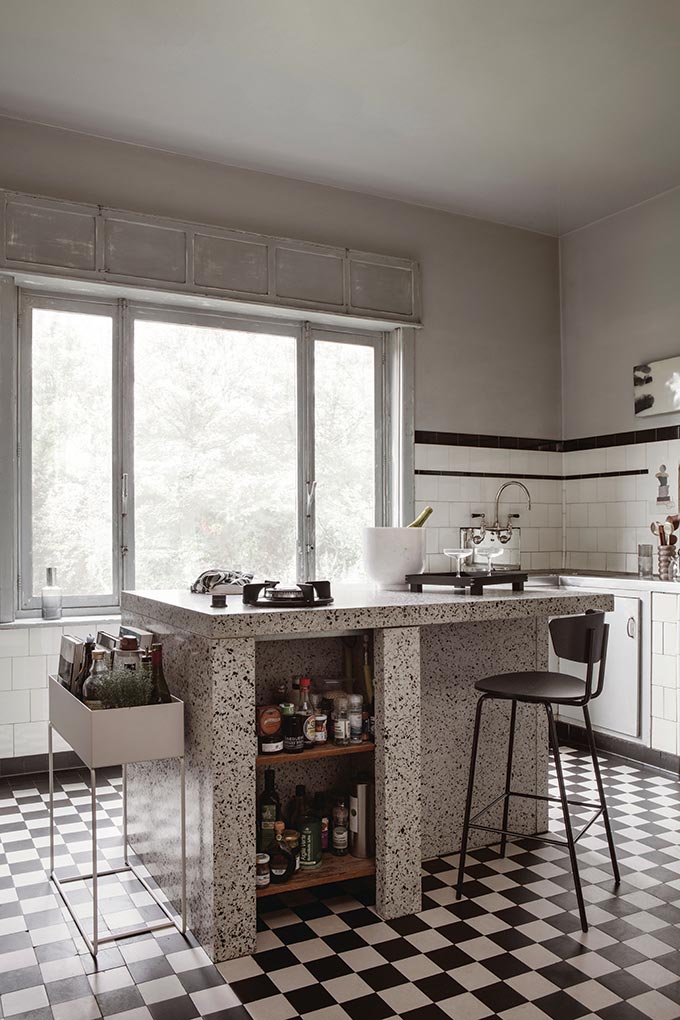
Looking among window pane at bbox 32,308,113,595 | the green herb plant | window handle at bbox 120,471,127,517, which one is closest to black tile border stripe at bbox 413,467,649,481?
window handle at bbox 120,471,127,517

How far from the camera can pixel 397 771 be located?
8.18 feet

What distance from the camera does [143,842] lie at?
9.48 ft

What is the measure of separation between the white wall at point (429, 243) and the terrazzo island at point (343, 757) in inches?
87.6

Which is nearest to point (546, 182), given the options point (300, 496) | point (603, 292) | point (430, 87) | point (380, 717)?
point (603, 292)

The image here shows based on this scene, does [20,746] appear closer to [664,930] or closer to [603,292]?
[664,930]

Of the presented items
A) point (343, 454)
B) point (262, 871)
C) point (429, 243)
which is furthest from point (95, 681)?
point (429, 243)

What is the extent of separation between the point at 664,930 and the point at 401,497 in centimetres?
289

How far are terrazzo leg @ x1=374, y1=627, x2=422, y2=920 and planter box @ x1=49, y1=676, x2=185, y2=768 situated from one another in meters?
0.61

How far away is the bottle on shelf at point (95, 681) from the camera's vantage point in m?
2.37

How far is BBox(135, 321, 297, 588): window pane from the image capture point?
434cm

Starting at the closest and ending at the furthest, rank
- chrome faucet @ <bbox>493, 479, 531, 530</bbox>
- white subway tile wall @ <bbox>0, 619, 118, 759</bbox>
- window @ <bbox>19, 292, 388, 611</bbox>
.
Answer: white subway tile wall @ <bbox>0, 619, 118, 759</bbox> < window @ <bbox>19, 292, 388, 611</bbox> < chrome faucet @ <bbox>493, 479, 531, 530</bbox>

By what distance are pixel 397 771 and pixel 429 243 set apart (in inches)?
140

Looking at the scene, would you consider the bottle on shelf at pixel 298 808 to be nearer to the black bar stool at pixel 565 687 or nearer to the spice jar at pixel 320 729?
A: the spice jar at pixel 320 729

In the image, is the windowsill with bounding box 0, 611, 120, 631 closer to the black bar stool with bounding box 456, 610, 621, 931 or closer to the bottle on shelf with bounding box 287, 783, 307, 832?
the bottle on shelf with bounding box 287, 783, 307, 832
